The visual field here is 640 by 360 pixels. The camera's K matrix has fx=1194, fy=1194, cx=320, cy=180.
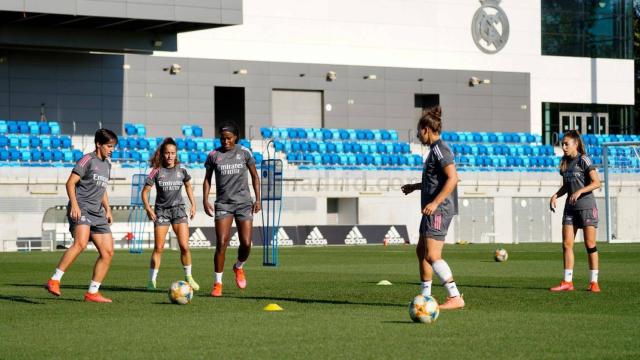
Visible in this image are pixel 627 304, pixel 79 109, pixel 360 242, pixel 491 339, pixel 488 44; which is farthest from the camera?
pixel 488 44

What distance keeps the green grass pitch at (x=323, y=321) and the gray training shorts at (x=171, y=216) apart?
1.03 m

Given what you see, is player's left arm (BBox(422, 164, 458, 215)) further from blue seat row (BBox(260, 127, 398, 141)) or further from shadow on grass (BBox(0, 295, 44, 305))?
blue seat row (BBox(260, 127, 398, 141))

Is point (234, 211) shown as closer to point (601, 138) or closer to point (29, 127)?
point (29, 127)

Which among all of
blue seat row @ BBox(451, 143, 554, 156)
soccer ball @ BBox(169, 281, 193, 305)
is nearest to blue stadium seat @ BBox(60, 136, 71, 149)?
blue seat row @ BBox(451, 143, 554, 156)

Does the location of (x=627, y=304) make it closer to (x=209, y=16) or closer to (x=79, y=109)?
(x=209, y=16)

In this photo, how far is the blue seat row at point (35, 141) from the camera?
41469 mm

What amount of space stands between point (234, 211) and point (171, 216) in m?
1.35

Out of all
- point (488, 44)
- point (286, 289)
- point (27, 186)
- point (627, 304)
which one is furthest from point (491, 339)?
point (488, 44)

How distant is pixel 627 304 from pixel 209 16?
3041 centimetres

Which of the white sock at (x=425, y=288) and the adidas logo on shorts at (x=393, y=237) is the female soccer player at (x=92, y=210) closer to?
the white sock at (x=425, y=288)

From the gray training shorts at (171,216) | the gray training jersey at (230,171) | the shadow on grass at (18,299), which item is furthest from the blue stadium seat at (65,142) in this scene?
the gray training jersey at (230,171)

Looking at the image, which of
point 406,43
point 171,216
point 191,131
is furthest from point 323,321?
point 406,43

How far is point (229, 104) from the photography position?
175 ft

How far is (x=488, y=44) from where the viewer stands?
2266 inches
